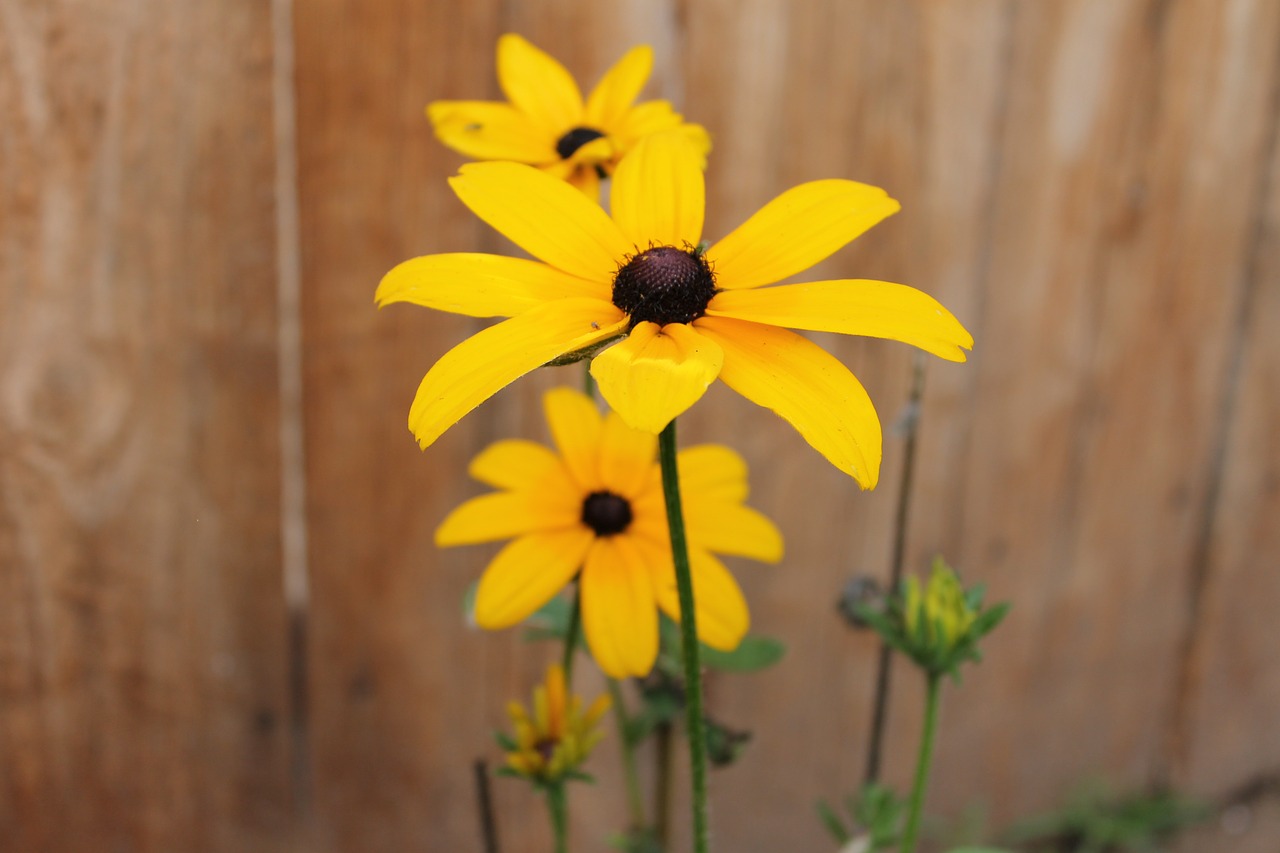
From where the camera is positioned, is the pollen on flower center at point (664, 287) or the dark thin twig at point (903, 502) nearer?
the pollen on flower center at point (664, 287)

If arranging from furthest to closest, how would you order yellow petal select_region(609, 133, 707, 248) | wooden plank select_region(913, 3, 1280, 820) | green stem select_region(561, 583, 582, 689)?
wooden plank select_region(913, 3, 1280, 820) → green stem select_region(561, 583, 582, 689) → yellow petal select_region(609, 133, 707, 248)

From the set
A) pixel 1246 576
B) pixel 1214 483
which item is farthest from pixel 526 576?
pixel 1246 576

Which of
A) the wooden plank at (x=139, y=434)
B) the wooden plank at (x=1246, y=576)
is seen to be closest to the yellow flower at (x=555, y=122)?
the wooden plank at (x=139, y=434)

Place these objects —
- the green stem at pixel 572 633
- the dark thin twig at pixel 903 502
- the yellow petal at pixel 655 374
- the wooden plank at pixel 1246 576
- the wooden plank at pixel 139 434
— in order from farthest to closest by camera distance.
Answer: the wooden plank at pixel 1246 576, the wooden plank at pixel 139 434, the dark thin twig at pixel 903 502, the green stem at pixel 572 633, the yellow petal at pixel 655 374

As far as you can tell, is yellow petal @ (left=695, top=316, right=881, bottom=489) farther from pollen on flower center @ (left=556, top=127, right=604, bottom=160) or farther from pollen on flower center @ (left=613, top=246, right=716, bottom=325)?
pollen on flower center @ (left=556, top=127, right=604, bottom=160)

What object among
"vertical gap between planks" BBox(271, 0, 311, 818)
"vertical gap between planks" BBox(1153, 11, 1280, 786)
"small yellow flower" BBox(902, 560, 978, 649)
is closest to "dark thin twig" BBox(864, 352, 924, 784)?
"small yellow flower" BBox(902, 560, 978, 649)

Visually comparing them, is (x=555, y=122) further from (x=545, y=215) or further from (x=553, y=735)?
(x=553, y=735)

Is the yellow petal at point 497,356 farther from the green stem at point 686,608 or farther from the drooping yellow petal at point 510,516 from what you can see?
the drooping yellow petal at point 510,516
